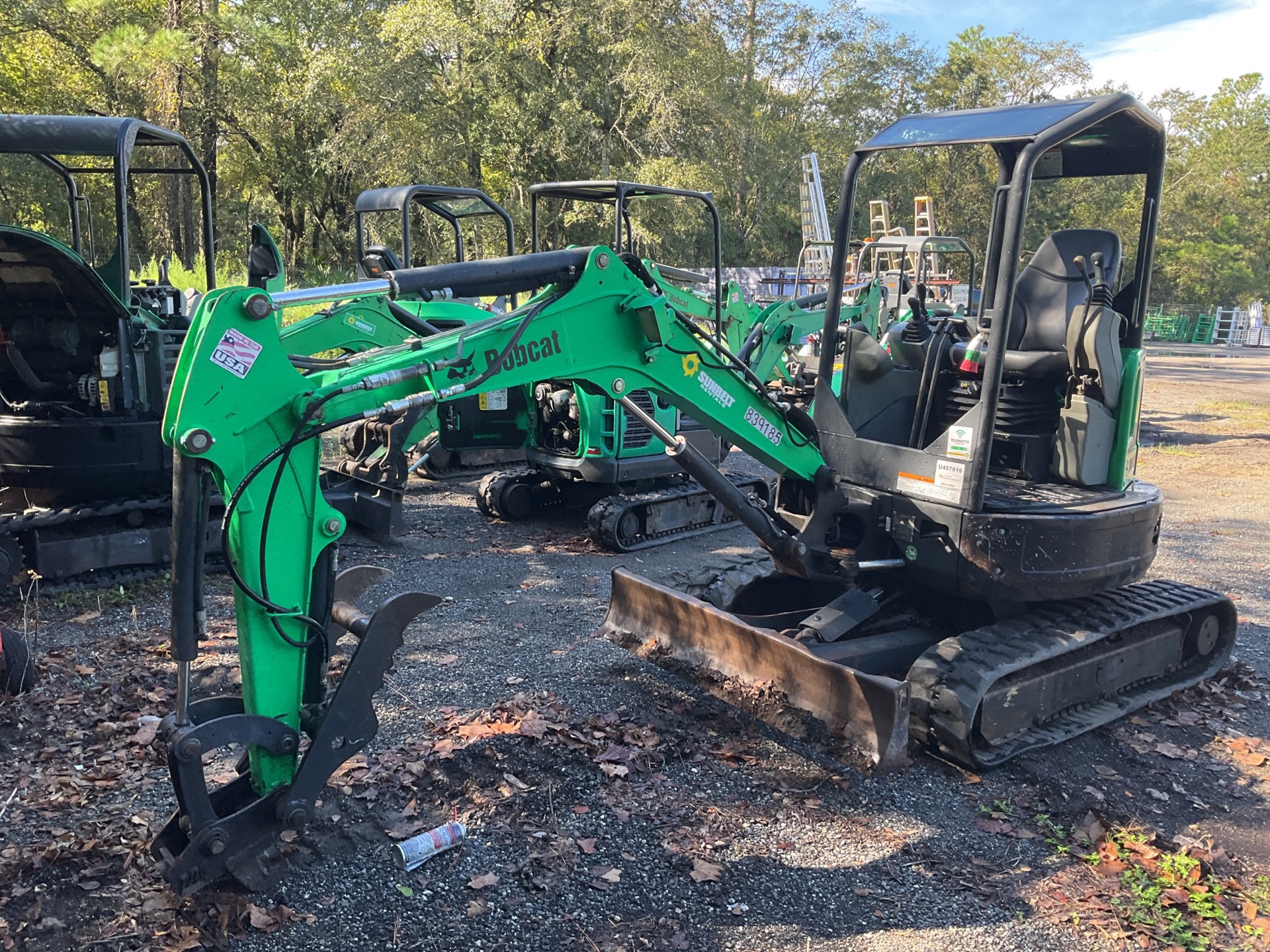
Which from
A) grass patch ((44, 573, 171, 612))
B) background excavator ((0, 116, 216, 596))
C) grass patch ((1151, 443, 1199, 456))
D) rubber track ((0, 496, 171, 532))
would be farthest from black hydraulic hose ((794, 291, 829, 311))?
grass patch ((44, 573, 171, 612))

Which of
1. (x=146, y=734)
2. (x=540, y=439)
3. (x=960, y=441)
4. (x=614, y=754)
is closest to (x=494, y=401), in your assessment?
(x=540, y=439)

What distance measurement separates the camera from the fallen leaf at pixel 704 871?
3668 mm

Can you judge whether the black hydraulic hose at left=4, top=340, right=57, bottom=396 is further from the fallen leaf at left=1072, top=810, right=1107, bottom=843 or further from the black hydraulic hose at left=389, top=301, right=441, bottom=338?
the fallen leaf at left=1072, top=810, right=1107, bottom=843

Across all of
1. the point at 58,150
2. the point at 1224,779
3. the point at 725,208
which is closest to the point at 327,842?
the point at 1224,779

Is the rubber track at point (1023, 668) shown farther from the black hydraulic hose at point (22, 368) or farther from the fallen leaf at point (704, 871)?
the black hydraulic hose at point (22, 368)

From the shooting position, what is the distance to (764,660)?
4762 mm

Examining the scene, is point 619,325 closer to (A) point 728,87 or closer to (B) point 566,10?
(B) point 566,10

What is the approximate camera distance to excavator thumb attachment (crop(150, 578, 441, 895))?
122 inches

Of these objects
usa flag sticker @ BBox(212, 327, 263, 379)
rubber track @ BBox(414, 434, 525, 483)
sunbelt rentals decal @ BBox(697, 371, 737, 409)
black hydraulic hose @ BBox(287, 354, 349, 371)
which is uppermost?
usa flag sticker @ BBox(212, 327, 263, 379)

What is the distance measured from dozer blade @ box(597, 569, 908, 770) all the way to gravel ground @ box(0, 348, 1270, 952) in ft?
0.51

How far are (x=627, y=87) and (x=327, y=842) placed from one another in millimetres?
22450

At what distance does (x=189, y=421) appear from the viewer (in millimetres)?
2998

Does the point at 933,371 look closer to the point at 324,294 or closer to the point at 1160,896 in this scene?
the point at 1160,896

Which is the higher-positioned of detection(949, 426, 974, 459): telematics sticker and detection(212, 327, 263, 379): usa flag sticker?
detection(212, 327, 263, 379): usa flag sticker
